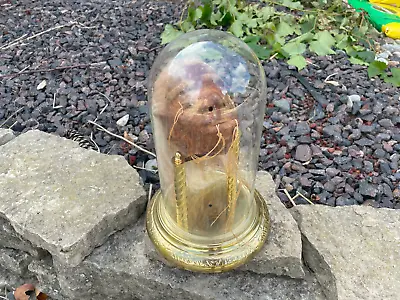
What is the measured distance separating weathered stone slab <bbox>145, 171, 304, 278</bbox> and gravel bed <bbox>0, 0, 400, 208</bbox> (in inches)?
14.3

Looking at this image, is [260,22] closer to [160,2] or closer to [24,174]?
[160,2]

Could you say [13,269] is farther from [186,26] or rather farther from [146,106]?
[186,26]

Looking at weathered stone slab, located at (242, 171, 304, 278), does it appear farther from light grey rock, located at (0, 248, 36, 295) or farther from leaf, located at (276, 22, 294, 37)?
leaf, located at (276, 22, 294, 37)

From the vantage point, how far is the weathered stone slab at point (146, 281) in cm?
178

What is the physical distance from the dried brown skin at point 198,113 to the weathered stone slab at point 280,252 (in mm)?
406

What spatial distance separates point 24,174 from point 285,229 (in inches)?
45.1

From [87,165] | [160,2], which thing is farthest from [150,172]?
[160,2]

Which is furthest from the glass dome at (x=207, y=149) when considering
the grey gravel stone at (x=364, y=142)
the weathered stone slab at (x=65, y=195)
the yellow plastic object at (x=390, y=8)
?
the yellow plastic object at (x=390, y=8)

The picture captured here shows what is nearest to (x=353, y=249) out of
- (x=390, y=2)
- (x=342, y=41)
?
(x=342, y=41)

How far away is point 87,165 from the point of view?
217cm

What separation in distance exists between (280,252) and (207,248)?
0.89 ft

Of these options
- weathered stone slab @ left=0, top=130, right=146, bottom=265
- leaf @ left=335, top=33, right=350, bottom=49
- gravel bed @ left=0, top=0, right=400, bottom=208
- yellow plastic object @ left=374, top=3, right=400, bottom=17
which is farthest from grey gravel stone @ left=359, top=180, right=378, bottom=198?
yellow plastic object @ left=374, top=3, right=400, bottom=17

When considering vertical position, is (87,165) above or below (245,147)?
below

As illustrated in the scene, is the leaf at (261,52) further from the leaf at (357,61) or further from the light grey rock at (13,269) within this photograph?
the light grey rock at (13,269)
